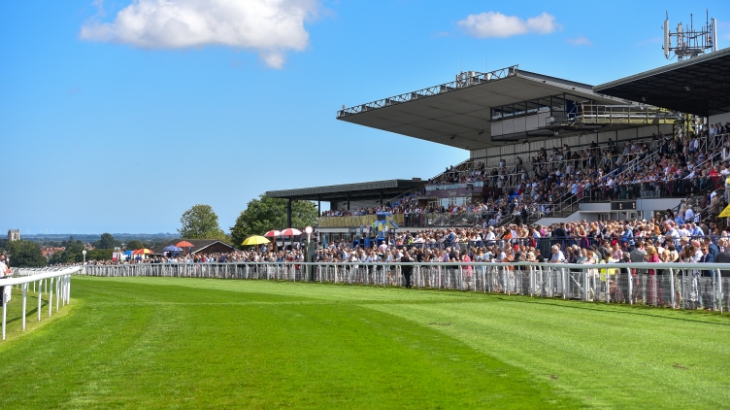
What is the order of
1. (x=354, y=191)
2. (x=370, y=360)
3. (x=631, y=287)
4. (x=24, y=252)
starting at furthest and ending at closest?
(x=24, y=252) → (x=354, y=191) → (x=631, y=287) → (x=370, y=360)

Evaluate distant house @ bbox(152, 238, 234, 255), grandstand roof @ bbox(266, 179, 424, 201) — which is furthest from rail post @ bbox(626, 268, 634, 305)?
distant house @ bbox(152, 238, 234, 255)

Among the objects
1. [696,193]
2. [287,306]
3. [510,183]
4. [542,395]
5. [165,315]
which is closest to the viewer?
[542,395]

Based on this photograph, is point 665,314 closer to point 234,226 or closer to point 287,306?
point 287,306

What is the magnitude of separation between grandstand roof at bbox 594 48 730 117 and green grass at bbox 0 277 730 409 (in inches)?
769

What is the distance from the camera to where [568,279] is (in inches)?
720

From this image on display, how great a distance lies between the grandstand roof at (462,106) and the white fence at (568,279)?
16937mm

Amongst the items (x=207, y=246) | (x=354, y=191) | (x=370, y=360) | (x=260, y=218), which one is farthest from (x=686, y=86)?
(x=260, y=218)

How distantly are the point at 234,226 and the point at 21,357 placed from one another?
10602 cm

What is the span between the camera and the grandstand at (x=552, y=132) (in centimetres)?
3300

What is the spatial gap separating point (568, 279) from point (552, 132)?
2906 cm

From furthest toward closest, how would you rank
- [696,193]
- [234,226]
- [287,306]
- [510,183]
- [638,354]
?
[234,226], [510,183], [696,193], [287,306], [638,354]

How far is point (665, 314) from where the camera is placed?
553 inches

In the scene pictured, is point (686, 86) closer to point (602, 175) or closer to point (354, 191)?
point (602, 175)

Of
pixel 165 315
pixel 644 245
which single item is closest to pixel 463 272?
pixel 644 245
